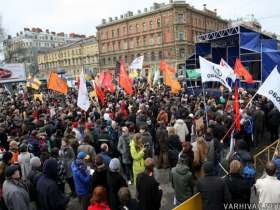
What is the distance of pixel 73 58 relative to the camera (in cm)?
9244

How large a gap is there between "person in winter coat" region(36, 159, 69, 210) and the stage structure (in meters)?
14.1

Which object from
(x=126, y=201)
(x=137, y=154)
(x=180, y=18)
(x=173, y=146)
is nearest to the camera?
(x=126, y=201)

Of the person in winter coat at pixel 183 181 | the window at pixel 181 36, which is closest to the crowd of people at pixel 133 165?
the person in winter coat at pixel 183 181

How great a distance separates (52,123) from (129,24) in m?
64.3

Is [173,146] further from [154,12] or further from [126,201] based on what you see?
[154,12]

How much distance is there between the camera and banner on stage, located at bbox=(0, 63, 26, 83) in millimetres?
32094

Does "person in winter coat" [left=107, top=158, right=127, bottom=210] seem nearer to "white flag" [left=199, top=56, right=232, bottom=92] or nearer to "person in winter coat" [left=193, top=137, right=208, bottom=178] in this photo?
"person in winter coat" [left=193, top=137, right=208, bottom=178]

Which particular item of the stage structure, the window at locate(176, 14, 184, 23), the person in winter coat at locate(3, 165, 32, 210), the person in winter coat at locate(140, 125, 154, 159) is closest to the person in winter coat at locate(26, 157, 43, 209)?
the person in winter coat at locate(3, 165, 32, 210)

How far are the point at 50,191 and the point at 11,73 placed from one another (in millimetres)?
30561

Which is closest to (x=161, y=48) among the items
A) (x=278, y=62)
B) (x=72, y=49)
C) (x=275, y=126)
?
(x=72, y=49)

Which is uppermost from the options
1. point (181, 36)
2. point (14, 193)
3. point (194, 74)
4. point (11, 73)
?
point (181, 36)

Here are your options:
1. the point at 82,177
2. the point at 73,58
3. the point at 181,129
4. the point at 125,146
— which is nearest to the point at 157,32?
the point at 73,58

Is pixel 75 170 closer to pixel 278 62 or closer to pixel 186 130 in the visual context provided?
pixel 186 130

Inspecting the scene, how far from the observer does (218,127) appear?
775cm
